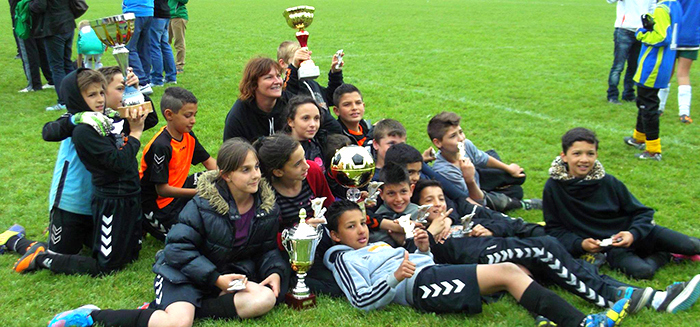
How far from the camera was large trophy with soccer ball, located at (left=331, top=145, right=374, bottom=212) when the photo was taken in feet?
14.3

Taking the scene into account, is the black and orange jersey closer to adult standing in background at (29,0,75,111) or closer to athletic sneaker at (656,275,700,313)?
athletic sneaker at (656,275,700,313)

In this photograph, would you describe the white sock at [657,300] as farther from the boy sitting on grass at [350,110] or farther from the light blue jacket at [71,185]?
the light blue jacket at [71,185]

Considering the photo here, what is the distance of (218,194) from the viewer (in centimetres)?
402

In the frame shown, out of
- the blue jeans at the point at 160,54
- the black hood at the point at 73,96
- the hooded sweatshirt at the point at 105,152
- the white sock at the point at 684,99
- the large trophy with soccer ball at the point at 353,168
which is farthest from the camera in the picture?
the blue jeans at the point at 160,54

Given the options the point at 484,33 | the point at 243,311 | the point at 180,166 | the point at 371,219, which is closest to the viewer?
the point at 243,311

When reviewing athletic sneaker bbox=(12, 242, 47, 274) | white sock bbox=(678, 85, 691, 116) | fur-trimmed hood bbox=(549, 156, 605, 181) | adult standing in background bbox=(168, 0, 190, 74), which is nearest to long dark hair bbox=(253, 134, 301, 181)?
athletic sneaker bbox=(12, 242, 47, 274)

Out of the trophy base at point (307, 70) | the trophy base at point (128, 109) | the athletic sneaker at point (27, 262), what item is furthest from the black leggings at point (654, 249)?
the athletic sneaker at point (27, 262)

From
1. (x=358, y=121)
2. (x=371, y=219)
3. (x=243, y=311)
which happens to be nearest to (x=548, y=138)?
(x=358, y=121)

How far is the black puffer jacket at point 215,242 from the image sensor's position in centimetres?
388

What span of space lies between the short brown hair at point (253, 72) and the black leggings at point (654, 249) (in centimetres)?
299

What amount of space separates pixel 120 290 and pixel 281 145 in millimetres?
1470

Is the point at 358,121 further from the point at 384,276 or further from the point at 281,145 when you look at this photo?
the point at 384,276

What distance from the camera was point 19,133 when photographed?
8.23 metres

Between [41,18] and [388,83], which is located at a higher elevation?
[41,18]
